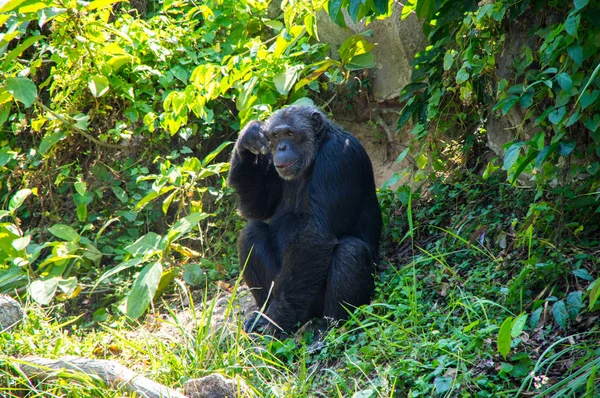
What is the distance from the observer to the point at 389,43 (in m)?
8.87

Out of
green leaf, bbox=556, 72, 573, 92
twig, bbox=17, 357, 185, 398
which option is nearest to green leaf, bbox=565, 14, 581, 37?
green leaf, bbox=556, 72, 573, 92

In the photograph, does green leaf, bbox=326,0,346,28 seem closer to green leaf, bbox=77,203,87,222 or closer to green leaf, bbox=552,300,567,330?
green leaf, bbox=552,300,567,330

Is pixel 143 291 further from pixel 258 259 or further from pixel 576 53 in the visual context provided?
pixel 576 53

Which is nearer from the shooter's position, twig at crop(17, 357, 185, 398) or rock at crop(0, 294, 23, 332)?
twig at crop(17, 357, 185, 398)

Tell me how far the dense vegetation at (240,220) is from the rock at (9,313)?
110mm

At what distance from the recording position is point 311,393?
5.42m

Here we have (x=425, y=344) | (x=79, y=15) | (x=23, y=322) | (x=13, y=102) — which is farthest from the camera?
(x=13, y=102)

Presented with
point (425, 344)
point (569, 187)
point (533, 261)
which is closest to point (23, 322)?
point (425, 344)

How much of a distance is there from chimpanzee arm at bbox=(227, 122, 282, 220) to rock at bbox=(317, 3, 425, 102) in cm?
221

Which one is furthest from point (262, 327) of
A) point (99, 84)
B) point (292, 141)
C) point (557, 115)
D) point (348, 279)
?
point (99, 84)

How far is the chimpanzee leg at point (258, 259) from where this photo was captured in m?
7.24

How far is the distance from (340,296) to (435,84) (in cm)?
241

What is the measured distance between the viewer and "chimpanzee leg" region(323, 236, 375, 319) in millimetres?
6688

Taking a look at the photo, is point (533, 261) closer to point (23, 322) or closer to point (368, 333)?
point (368, 333)
